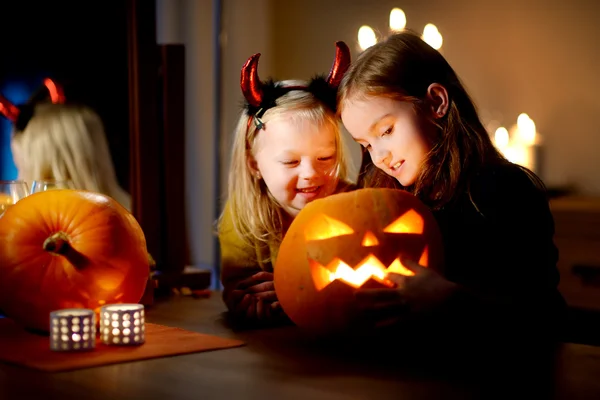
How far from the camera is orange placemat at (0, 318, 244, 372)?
1041mm

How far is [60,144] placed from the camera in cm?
193

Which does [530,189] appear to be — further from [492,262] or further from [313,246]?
[313,246]

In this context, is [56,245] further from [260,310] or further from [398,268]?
[398,268]

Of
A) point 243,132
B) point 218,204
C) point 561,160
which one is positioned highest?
point 243,132

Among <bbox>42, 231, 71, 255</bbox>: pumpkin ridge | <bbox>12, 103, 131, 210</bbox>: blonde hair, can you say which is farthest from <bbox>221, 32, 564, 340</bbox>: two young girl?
<bbox>12, 103, 131, 210</bbox>: blonde hair

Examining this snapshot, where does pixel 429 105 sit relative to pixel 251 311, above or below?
above

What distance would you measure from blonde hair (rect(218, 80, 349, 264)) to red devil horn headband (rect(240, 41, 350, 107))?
37mm

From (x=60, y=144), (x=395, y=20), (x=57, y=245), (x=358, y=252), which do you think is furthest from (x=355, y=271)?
(x=395, y=20)

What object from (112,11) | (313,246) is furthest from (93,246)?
(112,11)

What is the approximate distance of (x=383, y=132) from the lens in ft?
4.50

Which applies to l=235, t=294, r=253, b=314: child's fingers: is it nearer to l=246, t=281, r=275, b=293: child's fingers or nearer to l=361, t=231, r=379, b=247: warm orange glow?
l=246, t=281, r=275, b=293: child's fingers

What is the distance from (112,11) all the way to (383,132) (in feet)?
2.90

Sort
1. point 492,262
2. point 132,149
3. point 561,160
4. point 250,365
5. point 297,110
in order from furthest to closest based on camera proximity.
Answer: point 561,160, point 132,149, point 297,110, point 492,262, point 250,365

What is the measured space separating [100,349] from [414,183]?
1.99ft
